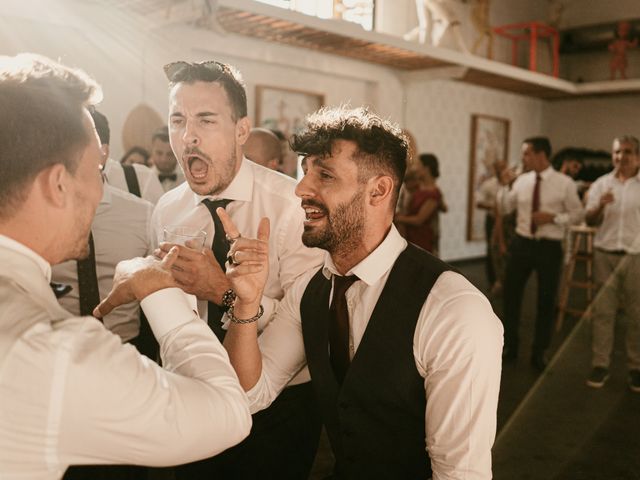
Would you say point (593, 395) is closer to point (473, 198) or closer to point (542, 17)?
point (473, 198)

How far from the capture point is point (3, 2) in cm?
461

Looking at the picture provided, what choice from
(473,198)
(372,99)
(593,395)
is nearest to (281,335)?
(593,395)

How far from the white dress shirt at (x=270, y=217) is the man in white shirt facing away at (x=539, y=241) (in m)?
3.19

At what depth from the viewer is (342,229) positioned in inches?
63.9

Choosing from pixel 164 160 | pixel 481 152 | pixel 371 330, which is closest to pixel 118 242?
pixel 371 330

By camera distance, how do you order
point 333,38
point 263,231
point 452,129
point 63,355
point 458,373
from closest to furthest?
1. point 63,355
2. point 458,373
3. point 263,231
4. point 333,38
5. point 452,129

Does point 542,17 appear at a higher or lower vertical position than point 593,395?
higher

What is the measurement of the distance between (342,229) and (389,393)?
47 cm

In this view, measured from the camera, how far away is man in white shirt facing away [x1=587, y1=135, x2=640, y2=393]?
421cm

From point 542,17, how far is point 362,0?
224 inches

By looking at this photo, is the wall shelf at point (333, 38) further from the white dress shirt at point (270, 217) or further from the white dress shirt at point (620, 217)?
the white dress shirt at point (270, 217)

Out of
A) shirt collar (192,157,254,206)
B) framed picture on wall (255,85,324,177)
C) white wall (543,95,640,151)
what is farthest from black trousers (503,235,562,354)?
white wall (543,95,640,151)

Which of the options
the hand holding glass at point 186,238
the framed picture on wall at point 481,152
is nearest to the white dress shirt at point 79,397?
the hand holding glass at point 186,238

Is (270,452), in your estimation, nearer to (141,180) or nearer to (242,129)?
(242,129)
